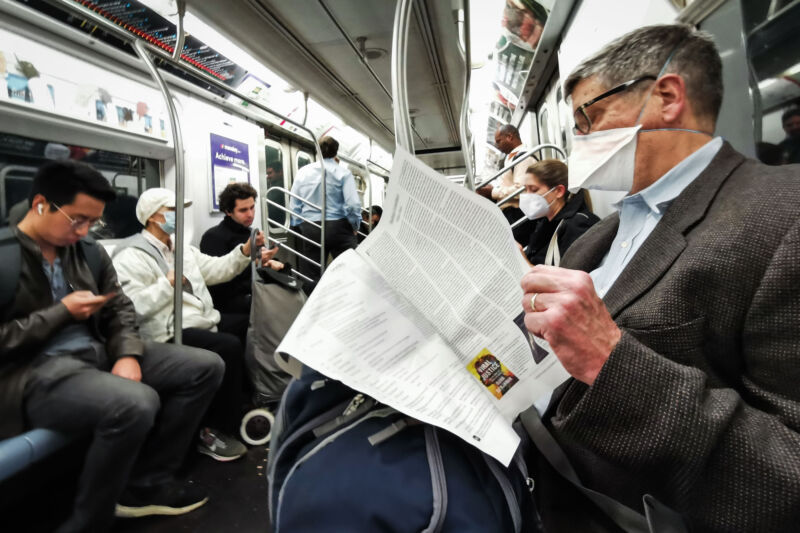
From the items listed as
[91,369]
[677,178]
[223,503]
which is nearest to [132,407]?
[91,369]

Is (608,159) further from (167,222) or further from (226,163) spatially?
(226,163)

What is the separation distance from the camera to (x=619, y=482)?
2.05ft

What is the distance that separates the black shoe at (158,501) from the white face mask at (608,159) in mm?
1969

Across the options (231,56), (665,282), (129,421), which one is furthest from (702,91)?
(231,56)

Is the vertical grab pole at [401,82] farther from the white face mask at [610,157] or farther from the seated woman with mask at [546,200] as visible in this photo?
the seated woman with mask at [546,200]

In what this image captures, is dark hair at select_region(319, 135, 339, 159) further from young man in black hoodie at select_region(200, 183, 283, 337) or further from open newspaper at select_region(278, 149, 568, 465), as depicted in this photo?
open newspaper at select_region(278, 149, 568, 465)

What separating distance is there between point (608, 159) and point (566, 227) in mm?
1001

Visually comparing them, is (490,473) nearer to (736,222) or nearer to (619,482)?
(619,482)

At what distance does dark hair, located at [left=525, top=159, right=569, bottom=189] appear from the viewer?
2170 mm

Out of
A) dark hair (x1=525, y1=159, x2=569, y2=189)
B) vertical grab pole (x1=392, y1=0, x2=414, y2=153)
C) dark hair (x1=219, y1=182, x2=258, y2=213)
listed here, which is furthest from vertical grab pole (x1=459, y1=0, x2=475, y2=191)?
dark hair (x1=219, y1=182, x2=258, y2=213)

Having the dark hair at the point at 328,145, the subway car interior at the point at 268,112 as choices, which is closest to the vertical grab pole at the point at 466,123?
the subway car interior at the point at 268,112

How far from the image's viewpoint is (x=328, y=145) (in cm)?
412

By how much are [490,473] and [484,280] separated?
0.30 metres

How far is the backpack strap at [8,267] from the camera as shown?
4.31ft
